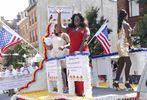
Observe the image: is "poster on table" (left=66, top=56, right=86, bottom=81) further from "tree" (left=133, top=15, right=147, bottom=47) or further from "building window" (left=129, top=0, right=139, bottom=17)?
"building window" (left=129, top=0, right=139, bottom=17)

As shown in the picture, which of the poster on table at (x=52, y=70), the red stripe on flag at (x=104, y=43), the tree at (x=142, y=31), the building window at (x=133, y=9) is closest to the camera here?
the poster on table at (x=52, y=70)

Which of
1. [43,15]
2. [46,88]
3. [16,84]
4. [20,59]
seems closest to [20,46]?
[20,59]

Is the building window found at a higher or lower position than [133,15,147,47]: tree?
higher

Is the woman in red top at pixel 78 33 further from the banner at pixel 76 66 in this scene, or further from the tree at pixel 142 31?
the tree at pixel 142 31

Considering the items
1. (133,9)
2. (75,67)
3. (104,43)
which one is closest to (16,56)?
(133,9)

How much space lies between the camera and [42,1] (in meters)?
47.4

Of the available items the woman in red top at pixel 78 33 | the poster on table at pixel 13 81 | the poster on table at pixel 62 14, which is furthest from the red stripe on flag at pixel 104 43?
the woman in red top at pixel 78 33

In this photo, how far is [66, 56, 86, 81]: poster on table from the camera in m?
7.05

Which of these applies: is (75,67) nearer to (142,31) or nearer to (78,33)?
(78,33)

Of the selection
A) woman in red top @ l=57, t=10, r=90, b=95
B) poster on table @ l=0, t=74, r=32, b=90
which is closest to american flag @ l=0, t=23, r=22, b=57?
poster on table @ l=0, t=74, r=32, b=90

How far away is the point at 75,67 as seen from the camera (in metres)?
7.25

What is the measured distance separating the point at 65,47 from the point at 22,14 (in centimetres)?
6971

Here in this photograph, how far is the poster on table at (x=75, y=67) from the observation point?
7.05m

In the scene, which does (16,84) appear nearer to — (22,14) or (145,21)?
(145,21)
